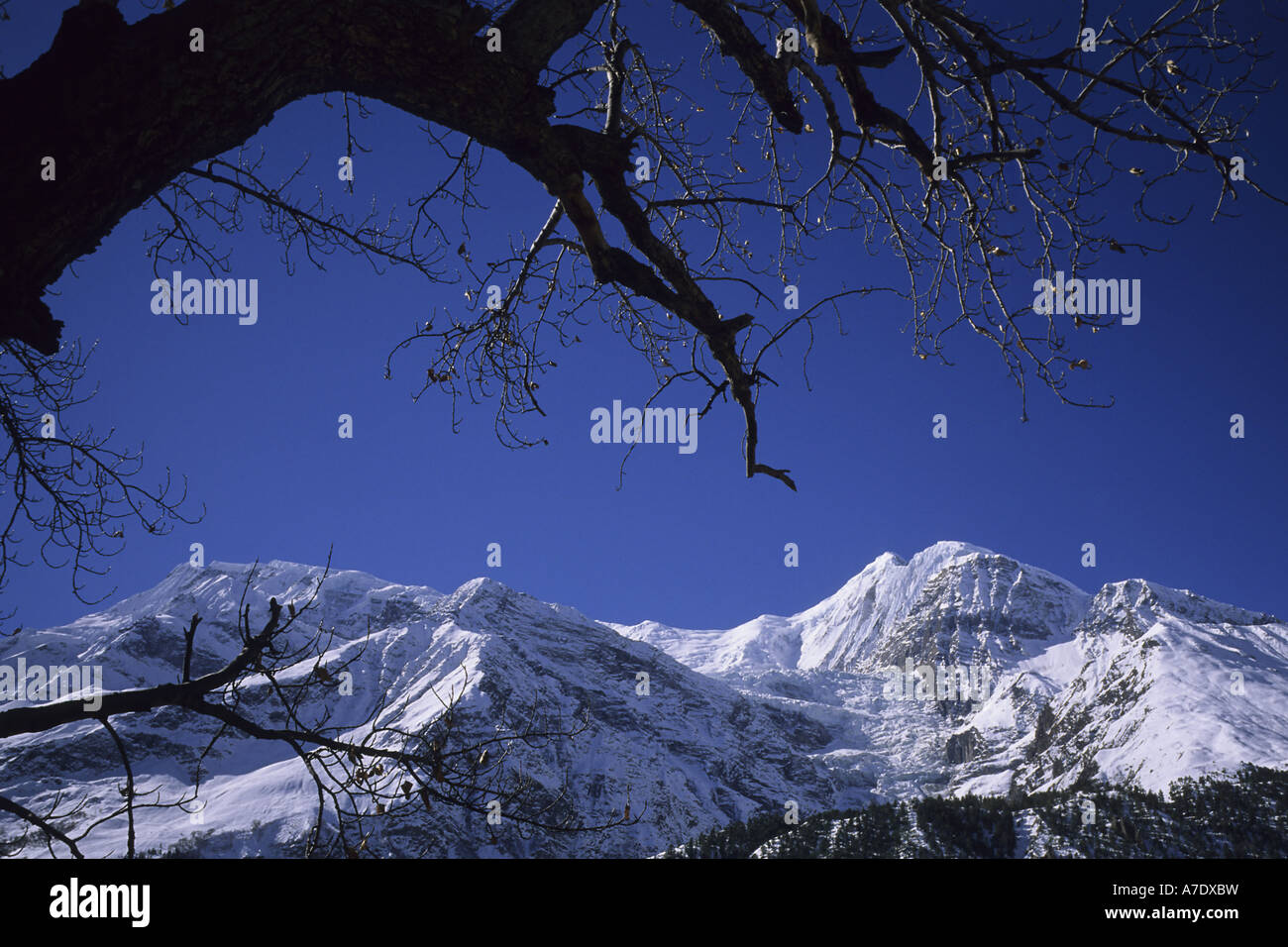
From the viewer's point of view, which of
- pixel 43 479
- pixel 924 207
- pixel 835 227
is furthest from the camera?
pixel 835 227

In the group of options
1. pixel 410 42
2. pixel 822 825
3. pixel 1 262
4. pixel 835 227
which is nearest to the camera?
pixel 1 262

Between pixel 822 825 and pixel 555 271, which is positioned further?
pixel 822 825

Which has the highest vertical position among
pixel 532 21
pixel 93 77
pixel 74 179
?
pixel 532 21

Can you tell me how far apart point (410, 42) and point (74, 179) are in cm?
109

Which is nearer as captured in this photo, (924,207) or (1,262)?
(1,262)
